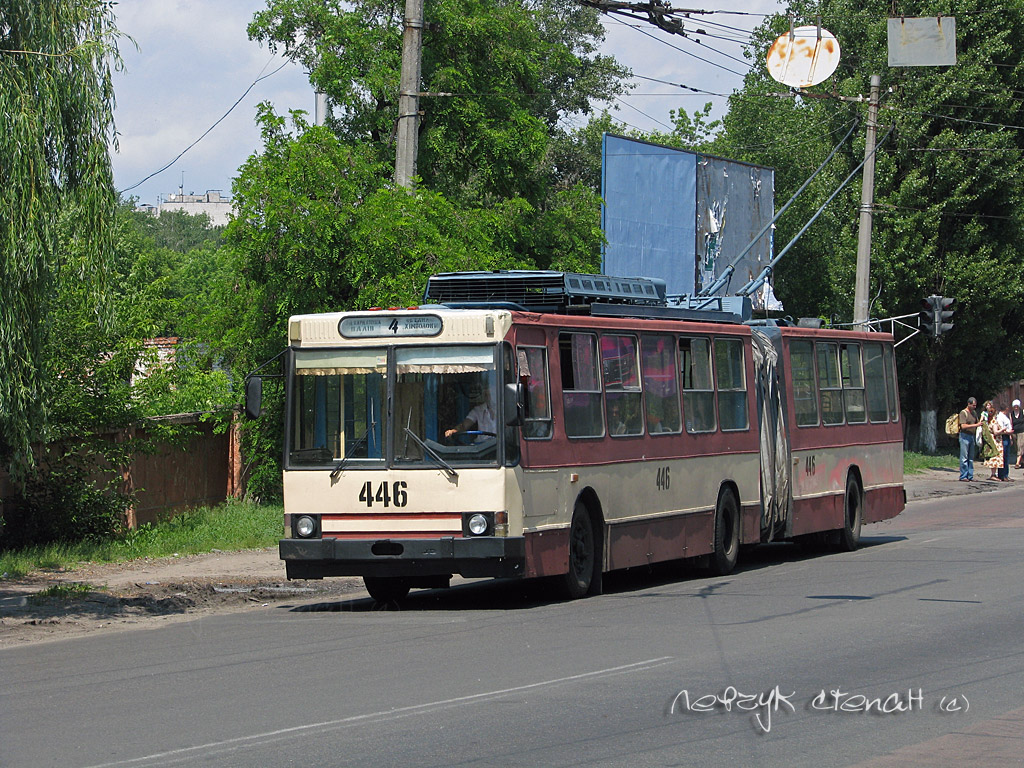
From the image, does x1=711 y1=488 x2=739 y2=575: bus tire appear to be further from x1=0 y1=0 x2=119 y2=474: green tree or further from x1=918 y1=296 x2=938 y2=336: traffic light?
x1=918 y1=296 x2=938 y2=336: traffic light

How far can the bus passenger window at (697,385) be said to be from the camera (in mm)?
16188

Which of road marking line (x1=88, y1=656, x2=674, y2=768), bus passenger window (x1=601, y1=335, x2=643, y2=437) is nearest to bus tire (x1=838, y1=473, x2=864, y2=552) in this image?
bus passenger window (x1=601, y1=335, x2=643, y2=437)

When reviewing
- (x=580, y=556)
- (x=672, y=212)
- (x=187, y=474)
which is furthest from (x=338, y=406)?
(x=672, y=212)

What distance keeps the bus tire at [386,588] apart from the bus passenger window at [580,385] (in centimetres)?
229

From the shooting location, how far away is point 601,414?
14547mm

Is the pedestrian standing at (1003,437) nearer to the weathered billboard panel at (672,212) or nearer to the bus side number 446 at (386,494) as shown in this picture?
the weathered billboard panel at (672,212)

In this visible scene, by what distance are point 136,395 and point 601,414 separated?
25.6 feet

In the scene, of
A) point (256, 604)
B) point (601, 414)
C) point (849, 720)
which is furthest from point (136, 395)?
point (849, 720)

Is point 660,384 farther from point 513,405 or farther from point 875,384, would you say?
point 875,384

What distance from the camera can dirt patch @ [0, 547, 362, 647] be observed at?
1265 centimetres

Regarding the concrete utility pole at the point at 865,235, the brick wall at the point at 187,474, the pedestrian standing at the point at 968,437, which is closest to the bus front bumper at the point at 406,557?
the brick wall at the point at 187,474

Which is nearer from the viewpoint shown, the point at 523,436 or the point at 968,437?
the point at 523,436

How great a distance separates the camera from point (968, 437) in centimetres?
3403

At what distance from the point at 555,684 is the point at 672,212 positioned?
27.9 m
